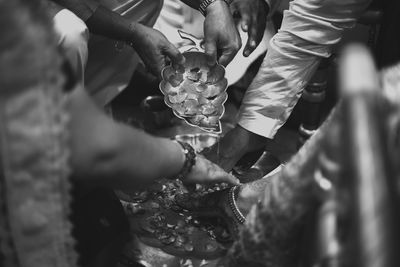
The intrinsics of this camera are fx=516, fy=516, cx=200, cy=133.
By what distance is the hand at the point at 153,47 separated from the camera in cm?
143

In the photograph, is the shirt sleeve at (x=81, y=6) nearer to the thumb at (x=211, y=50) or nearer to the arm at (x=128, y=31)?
the arm at (x=128, y=31)

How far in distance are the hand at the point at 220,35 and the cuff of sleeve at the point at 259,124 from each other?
178 millimetres

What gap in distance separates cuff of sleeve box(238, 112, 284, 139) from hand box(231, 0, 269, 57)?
0.61 feet

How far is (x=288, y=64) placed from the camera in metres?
1.51

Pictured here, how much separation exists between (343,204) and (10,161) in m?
0.41

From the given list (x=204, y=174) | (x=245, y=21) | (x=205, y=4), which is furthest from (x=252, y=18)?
(x=204, y=174)

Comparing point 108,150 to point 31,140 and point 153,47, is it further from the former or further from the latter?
point 153,47

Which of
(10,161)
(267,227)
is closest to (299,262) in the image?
(267,227)

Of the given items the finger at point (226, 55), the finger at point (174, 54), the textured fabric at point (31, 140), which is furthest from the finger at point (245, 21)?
the textured fabric at point (31, 140)

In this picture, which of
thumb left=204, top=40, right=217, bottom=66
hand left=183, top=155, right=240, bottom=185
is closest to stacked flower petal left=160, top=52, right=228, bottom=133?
thumb left=204, top=40, right=217, bottom=66

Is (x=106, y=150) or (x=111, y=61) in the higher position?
(x=106, y=150)

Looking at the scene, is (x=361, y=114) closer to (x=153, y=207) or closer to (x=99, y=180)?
(x=99, y=180)

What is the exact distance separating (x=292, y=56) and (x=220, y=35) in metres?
0.22

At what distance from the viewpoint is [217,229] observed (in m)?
1.34
